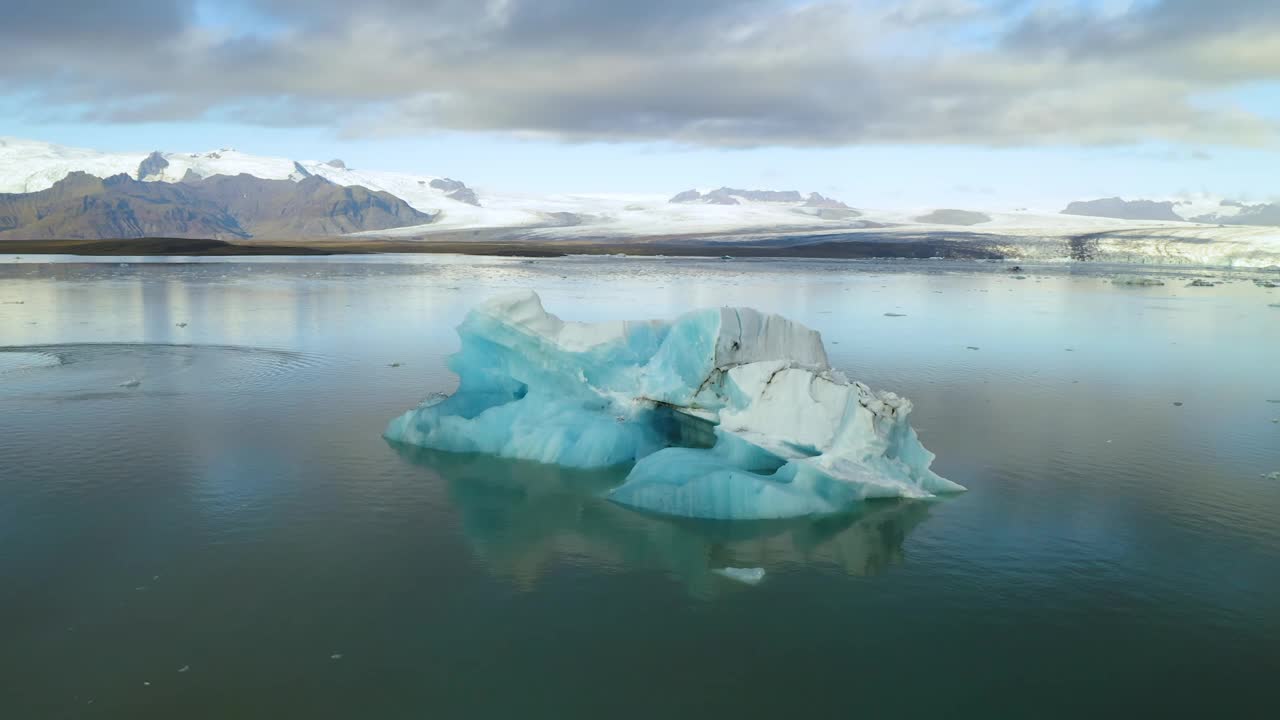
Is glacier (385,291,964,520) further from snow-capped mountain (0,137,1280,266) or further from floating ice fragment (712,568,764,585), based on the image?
snow-capped mountain (0,137,1280,266)

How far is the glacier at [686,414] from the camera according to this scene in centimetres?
724

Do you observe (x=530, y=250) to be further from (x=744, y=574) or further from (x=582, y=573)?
(x=744, y=574)

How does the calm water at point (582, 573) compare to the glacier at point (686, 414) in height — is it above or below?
below

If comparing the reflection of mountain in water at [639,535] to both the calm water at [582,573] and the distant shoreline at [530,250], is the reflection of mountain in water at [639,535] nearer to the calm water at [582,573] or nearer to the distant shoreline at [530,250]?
the calm water at [582,573]

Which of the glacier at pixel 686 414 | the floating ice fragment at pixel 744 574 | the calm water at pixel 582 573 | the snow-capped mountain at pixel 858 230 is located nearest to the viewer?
the calm water at pixel 582 573

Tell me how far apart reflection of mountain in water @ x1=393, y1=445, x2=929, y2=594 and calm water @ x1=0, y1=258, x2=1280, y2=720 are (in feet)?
0.10

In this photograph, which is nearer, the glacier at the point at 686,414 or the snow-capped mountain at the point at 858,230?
the glacier at the point at 686,414

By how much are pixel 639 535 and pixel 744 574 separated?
1038 millimetres

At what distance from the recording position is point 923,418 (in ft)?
33.6

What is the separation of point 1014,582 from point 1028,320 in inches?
703

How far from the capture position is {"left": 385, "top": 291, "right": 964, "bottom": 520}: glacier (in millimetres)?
7242

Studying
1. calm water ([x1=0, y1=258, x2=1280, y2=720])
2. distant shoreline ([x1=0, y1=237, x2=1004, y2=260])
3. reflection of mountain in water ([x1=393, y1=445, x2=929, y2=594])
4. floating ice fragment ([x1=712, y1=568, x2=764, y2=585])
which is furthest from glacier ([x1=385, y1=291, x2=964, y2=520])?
distant shoreline ([x1=0, y1=237, x2=1004, y2=260])

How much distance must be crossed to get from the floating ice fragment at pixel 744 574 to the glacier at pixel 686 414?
3.60 feet

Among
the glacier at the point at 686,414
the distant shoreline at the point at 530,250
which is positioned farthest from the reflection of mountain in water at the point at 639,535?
the distant shoreline at the point at 530,250
